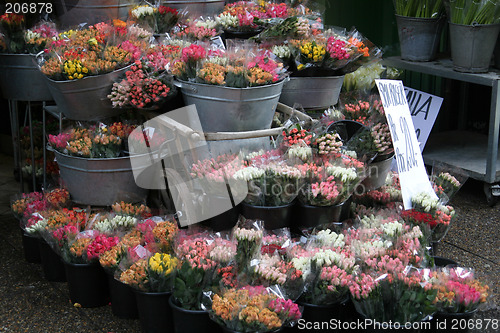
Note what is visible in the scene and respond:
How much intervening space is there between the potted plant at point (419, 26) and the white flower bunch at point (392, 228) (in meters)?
2.01

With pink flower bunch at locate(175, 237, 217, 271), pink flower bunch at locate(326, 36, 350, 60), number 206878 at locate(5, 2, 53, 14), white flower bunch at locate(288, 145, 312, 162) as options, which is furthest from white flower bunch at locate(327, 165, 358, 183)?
number 206878 at locate(5, 2, 53, 14)

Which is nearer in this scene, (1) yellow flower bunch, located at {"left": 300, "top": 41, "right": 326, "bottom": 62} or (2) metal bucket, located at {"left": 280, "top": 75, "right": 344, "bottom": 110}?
(1) yellow flower bunch, located at {"left": 300, "top": 41, "right": 326, "bottom": 62}

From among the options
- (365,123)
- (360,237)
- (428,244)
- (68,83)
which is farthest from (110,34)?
(428,244)

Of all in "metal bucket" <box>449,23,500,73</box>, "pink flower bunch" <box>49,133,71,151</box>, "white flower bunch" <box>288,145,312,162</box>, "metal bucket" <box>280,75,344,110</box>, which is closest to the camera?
"white flower bunch" <box>288,145,312,162</box>

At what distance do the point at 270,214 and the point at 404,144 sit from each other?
3.35ft

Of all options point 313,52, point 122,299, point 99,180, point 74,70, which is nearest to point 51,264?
point 99,180

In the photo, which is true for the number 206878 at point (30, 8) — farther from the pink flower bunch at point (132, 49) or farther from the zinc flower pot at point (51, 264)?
the zinc flower pot at point (51, 264)

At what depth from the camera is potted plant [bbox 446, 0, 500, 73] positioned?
13.7ft

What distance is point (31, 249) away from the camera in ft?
12.2

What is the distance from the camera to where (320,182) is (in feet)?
10.2

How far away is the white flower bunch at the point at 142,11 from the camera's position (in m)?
4.16

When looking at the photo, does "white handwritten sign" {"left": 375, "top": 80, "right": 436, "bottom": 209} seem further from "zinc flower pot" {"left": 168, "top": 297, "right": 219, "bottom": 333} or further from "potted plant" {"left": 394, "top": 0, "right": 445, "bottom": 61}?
"zinc flower pot" {"left": 168, "top": 297, "right": 219, "bottom": 333}

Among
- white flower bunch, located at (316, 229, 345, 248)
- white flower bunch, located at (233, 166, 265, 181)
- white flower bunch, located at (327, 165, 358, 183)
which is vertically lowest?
white flower bunch, located at (316, 229, 345, 248)

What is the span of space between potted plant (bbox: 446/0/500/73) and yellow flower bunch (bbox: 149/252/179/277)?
8.73 feet
